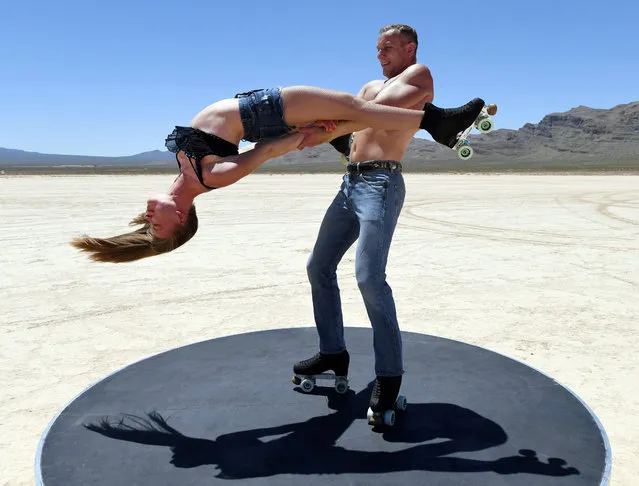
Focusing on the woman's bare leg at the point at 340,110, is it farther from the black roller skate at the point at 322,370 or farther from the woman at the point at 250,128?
the black roller skate at the point at 322,370

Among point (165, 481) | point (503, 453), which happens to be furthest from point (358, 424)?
point (165, 481)

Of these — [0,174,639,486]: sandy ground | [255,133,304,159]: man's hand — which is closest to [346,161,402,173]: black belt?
[255,133,304,159]: man's hand

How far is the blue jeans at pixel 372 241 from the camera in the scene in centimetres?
320

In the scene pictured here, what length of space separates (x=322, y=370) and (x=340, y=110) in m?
1.83

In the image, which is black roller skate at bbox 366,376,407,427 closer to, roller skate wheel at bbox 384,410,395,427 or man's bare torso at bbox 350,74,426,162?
roller skate wheel at bbox 384,410,395,427

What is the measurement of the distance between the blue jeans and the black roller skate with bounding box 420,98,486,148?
460 mm

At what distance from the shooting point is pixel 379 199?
3.27m

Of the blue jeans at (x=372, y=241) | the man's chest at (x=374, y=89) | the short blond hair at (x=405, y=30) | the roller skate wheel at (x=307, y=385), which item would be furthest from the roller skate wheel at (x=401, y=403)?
the short blond hair at (x=405, y=30)

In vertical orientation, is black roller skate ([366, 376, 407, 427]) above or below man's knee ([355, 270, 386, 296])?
below

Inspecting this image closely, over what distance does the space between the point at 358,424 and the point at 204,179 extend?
66.5 inches

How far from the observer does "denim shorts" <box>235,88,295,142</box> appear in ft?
9.60

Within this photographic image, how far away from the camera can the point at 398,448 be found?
9.87 ft

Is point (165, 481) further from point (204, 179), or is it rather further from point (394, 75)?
point (394, 75)

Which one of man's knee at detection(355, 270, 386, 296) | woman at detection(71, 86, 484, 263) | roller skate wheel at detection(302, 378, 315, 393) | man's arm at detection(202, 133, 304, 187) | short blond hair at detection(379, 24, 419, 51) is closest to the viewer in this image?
man's arm at detection(202, 133, 304, 187)
